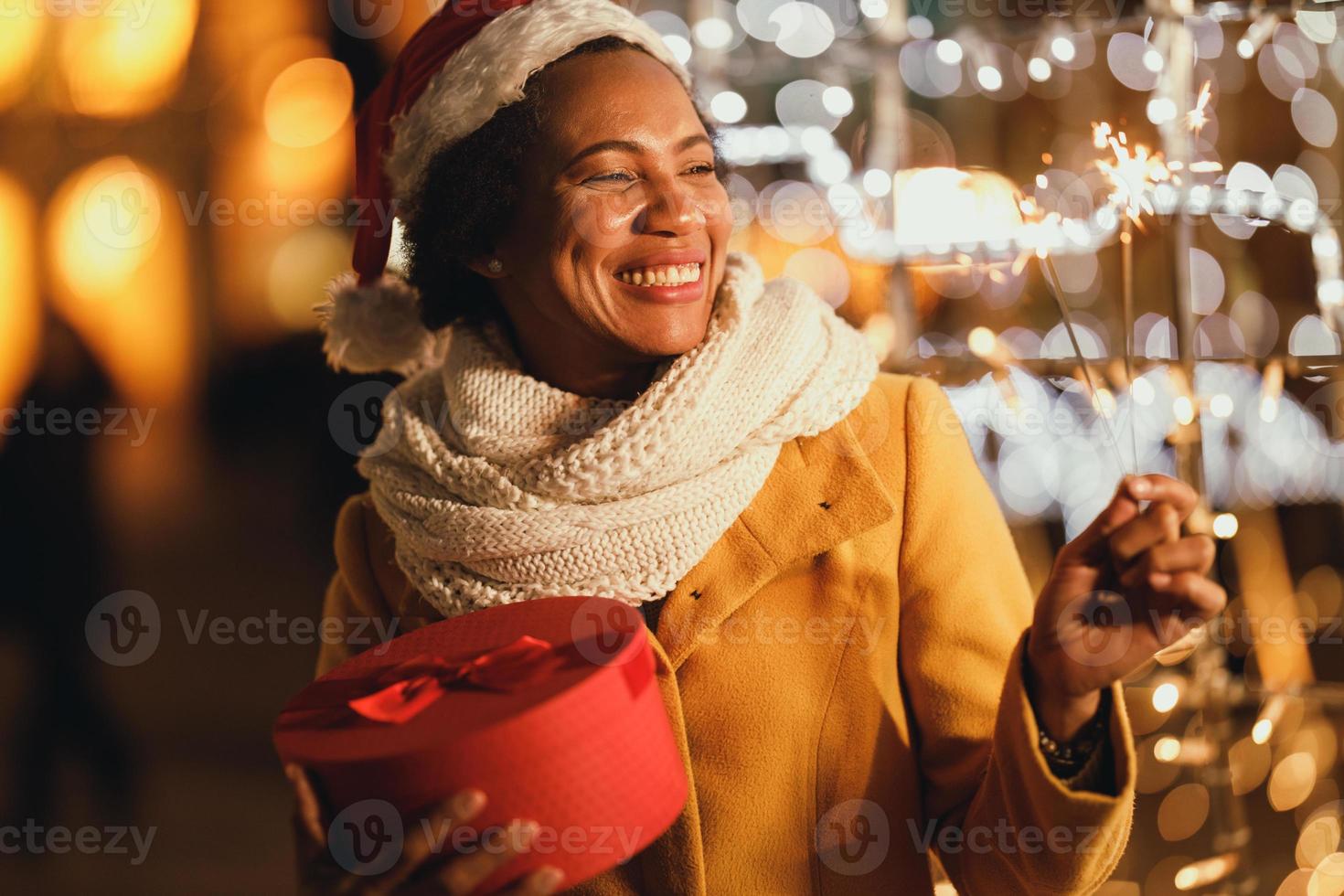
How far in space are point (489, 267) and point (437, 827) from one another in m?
0.70

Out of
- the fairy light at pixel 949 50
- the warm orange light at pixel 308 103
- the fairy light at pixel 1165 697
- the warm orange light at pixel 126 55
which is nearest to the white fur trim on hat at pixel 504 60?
the fairy light at pixel 949 50

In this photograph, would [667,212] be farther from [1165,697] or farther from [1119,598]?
[1165,697]

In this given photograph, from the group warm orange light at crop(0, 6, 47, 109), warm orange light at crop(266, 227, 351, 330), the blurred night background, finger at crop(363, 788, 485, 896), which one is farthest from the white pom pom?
warm orange light at crop(0, 6, 47, 109)

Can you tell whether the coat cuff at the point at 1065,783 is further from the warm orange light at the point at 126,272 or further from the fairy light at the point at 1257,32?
the warm orange light at the point at 126,272

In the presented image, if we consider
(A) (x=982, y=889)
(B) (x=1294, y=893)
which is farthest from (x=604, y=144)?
(B) (x=1294, y=893)

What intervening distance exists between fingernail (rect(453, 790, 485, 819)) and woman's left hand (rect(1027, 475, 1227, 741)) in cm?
47

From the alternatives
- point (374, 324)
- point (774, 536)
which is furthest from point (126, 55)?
point (774, 536)

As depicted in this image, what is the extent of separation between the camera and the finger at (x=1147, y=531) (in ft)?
2.79

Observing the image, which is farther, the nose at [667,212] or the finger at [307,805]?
the nose at [667,212]

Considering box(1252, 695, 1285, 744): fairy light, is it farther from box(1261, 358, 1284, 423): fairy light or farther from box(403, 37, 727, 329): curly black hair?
box(403, 37, 727, 329): curly black hair

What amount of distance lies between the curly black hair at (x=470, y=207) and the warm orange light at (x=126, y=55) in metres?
2.17

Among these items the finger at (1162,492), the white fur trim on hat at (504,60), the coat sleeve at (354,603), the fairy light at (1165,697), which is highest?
the white fur trim on hat at (504,60)

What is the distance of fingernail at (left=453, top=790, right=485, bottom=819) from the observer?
2.79ft

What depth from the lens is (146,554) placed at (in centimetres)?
330
